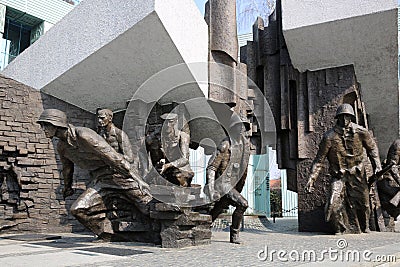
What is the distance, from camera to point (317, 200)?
9.23m

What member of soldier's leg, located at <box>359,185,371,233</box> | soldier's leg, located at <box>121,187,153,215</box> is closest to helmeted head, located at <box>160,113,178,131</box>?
soldier's leg, located at <box>121,187,153,215</box>

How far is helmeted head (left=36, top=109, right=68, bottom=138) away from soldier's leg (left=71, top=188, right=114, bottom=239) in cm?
105

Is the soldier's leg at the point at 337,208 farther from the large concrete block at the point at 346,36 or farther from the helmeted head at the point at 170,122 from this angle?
the helmeted head at the point at 170,122

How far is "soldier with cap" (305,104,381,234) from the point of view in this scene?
25.7ft

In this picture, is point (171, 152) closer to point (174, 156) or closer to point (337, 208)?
point (174, 156)

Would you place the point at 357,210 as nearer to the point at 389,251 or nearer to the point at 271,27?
the point at 389,251

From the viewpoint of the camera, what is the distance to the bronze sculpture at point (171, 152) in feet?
21.7

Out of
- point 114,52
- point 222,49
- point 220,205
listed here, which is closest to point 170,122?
point 220,205

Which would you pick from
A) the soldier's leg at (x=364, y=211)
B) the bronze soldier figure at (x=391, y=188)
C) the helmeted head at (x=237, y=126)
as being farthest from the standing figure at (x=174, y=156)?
the bronze soldier figure at (x=391, y=188)

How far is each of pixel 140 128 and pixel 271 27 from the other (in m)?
4.21

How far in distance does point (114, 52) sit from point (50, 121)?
112 inches

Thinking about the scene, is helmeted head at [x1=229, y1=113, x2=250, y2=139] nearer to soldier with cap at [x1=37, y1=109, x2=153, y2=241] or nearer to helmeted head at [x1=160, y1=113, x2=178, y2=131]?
helmeted head at [x1=160, y1=113, x2=178, y2=131]

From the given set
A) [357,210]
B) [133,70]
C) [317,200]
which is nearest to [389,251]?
[357,210]

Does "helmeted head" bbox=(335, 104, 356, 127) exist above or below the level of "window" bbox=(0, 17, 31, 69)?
below
